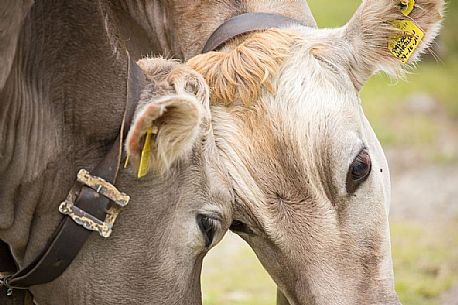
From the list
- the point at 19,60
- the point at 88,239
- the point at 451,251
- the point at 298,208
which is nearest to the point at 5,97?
the point at 19,60

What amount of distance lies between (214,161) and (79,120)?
54cm

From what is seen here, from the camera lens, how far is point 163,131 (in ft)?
11.9

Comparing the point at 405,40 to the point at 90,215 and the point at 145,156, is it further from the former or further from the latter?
the point at 90,215

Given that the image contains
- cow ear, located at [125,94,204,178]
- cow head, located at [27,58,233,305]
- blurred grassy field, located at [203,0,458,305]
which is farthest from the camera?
blurred grassy field, located at [203,0,458,305]

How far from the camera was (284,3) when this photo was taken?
4895 mm

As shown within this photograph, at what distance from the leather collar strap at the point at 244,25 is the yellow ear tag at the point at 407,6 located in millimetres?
491

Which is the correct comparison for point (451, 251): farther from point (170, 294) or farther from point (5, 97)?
point (5, 97)

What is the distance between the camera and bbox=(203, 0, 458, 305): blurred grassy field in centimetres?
707

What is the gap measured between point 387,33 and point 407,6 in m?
0.15

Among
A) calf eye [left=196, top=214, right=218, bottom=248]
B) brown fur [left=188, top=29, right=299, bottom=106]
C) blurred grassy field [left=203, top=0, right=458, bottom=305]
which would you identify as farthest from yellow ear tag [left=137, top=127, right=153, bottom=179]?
blurred grassy field [left=203, top=0, right=458, bottom=305]

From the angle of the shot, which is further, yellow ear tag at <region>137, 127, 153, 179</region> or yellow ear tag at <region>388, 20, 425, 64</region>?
yellow ear tag at <region>388, 20, 425, 64</region>

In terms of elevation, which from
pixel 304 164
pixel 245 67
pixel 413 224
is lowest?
pixel 413 224

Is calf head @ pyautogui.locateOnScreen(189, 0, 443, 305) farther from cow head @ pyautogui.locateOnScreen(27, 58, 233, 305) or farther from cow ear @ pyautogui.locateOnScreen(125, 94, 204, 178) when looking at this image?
cow ear @ pyautogui.locateOnScreen(125, 94, 204, 178)

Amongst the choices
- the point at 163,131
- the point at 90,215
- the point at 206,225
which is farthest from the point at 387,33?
the point at 90,215
